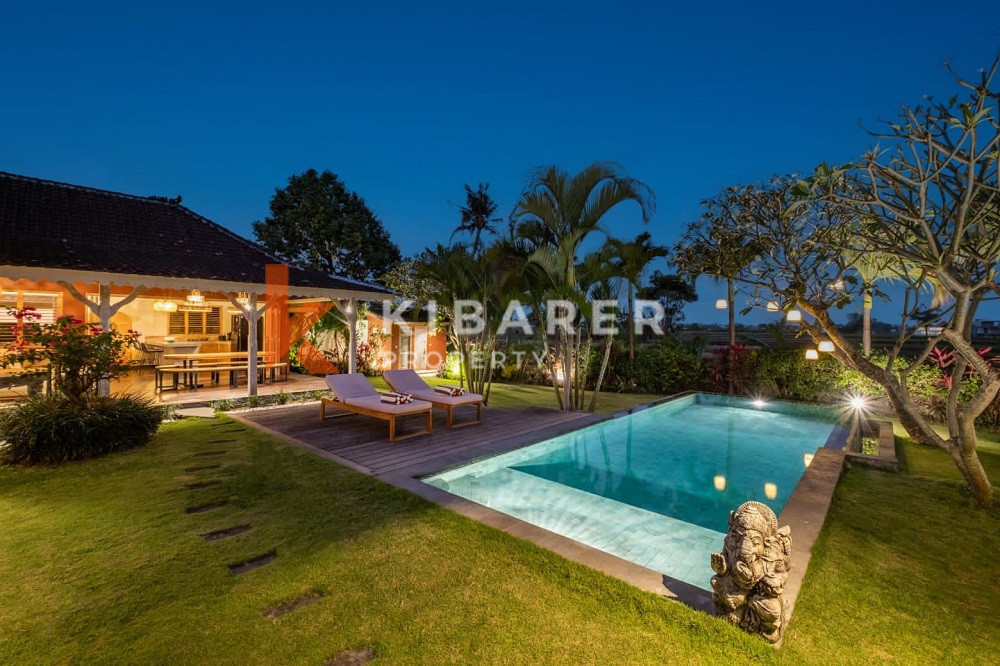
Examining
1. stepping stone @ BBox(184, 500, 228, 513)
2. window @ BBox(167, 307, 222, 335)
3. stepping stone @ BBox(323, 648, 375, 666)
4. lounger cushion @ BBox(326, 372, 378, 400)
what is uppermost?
window @ BBox(167, 307, 222, 335)

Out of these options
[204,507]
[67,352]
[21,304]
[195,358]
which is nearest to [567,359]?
[204,507]

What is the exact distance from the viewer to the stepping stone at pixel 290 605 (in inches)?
114

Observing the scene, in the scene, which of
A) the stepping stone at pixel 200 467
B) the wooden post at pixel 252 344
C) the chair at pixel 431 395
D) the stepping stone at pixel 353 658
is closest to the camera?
the stepping stone at pixel 353 658

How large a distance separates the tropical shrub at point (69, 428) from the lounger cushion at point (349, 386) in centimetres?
261

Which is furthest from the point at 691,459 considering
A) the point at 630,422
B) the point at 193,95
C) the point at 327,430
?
the point at 193,95

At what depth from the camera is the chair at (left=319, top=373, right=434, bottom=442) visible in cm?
728

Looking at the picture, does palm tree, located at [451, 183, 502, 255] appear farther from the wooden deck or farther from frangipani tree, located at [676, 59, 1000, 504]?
frangipani tree, located at [676, 59, 1000, 504]

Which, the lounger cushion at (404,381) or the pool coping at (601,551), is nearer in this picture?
the pool coping at (601,551)

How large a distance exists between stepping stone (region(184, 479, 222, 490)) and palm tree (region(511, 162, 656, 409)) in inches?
240

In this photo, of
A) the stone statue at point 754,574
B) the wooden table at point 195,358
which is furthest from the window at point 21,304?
the stone statue at point 754,574

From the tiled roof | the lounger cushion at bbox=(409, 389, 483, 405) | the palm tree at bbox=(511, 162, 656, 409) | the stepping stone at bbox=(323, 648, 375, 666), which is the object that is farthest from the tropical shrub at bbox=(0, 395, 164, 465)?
the palm tree at bbox=(511, 162, 656, 409)

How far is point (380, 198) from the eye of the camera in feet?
373

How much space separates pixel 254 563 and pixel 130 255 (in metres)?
9.03

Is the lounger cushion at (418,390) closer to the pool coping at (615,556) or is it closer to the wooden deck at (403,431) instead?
the wooden deck at (403,431)
